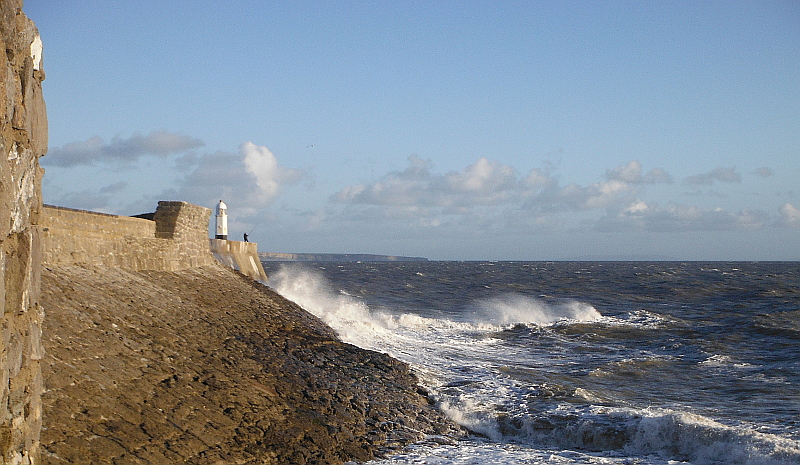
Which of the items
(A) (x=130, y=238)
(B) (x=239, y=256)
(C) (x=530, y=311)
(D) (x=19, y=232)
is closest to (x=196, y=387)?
(D) (x=19, y=232)

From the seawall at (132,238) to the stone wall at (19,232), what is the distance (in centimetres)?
568

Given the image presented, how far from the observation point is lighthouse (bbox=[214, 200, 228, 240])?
22.4 m

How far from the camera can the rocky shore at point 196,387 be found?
5.96 metres

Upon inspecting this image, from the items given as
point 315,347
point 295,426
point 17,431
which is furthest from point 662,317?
point 17,431

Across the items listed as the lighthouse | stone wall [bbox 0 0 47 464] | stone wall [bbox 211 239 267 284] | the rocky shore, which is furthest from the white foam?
stone wall [bbox 0 0 47 464]

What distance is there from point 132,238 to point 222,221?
30.3 feet

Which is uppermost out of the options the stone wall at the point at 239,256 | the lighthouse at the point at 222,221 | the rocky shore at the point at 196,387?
the lighthouse at the point at 222,221

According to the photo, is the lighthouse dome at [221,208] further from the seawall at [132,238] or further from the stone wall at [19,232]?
the stone wall at [19,232]

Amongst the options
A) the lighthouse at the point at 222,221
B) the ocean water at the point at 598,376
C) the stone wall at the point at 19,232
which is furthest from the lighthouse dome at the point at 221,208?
the stone wall at the point at 19,232

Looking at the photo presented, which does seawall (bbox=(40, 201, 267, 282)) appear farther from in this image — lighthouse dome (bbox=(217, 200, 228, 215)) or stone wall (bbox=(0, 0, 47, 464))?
stone wall (bbox=(0, 0, 47, 464))

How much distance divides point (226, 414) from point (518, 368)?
23.6ft

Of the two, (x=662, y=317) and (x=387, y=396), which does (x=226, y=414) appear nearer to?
(x=387, y=396)

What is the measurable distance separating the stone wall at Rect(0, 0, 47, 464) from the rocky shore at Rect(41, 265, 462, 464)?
4.93ft

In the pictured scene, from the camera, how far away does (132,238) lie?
43.6 ft
